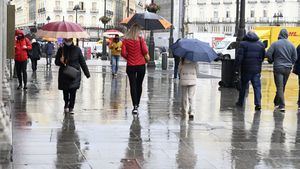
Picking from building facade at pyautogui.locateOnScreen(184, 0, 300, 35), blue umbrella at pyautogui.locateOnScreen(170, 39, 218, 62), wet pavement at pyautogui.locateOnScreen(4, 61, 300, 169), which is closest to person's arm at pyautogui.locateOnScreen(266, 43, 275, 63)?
wet pavement at pyautogui.locateOnScreen(4, 61, 300, 169)

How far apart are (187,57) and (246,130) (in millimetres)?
2088

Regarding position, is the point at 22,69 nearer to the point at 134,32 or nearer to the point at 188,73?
the point at 134,32

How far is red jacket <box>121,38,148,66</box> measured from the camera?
12031 millimetres

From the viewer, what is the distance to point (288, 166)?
24.5ft

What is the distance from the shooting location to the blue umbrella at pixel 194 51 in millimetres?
11656

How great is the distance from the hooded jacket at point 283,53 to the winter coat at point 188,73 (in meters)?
2.36

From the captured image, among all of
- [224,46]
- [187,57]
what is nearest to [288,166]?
[187,57]

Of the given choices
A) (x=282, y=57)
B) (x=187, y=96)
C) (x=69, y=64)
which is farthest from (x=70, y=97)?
(x=282, y=57)

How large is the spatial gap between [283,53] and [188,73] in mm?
2656

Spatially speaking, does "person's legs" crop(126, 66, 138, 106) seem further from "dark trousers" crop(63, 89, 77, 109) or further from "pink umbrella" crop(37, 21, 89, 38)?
"pink umbrella" crop(37, 21, 89, 38)

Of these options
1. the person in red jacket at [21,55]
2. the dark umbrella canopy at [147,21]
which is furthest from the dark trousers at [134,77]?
the person in red jacket at [21,55]

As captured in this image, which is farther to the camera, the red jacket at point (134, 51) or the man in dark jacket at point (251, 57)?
the man in dark jacket at point (251, 57)

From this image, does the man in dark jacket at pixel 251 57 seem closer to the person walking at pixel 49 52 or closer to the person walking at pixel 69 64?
the person walking at pixel 69 64

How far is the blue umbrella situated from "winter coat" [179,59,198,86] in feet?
1.14
